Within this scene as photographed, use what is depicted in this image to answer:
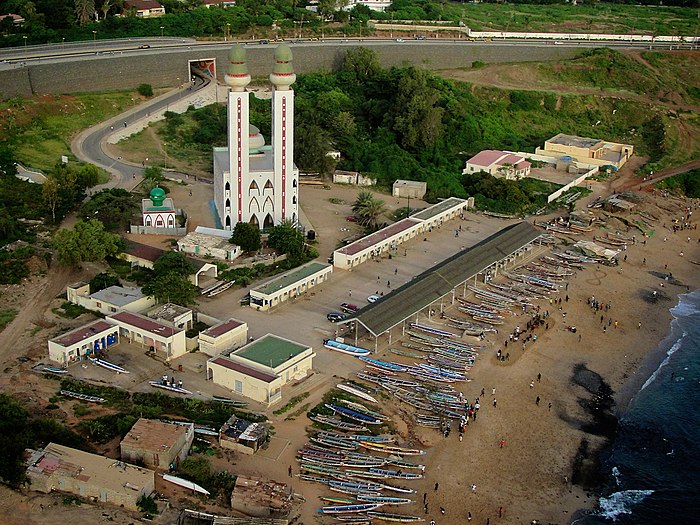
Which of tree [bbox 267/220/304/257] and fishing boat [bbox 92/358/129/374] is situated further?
tree [bbox 267/220/304/257]

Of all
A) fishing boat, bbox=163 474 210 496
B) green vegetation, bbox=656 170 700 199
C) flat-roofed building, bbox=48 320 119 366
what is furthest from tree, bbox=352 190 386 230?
fishing boat, bbox=163 474 210 496

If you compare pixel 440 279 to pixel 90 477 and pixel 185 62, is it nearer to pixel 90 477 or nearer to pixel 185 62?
pixel 90 477

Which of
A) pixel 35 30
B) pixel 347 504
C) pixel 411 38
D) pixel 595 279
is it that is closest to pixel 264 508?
pixel 347 504

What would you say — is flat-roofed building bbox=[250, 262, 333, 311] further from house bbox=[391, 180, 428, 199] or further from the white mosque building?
house bbox=[391, 180, 428, 199]

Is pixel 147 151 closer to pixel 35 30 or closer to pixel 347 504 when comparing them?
pixel 35 30

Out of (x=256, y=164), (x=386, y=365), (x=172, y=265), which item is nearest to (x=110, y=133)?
(x=256, y=164)

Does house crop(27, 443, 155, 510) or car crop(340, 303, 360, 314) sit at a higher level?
car crop(340, 303, 360, 314)
